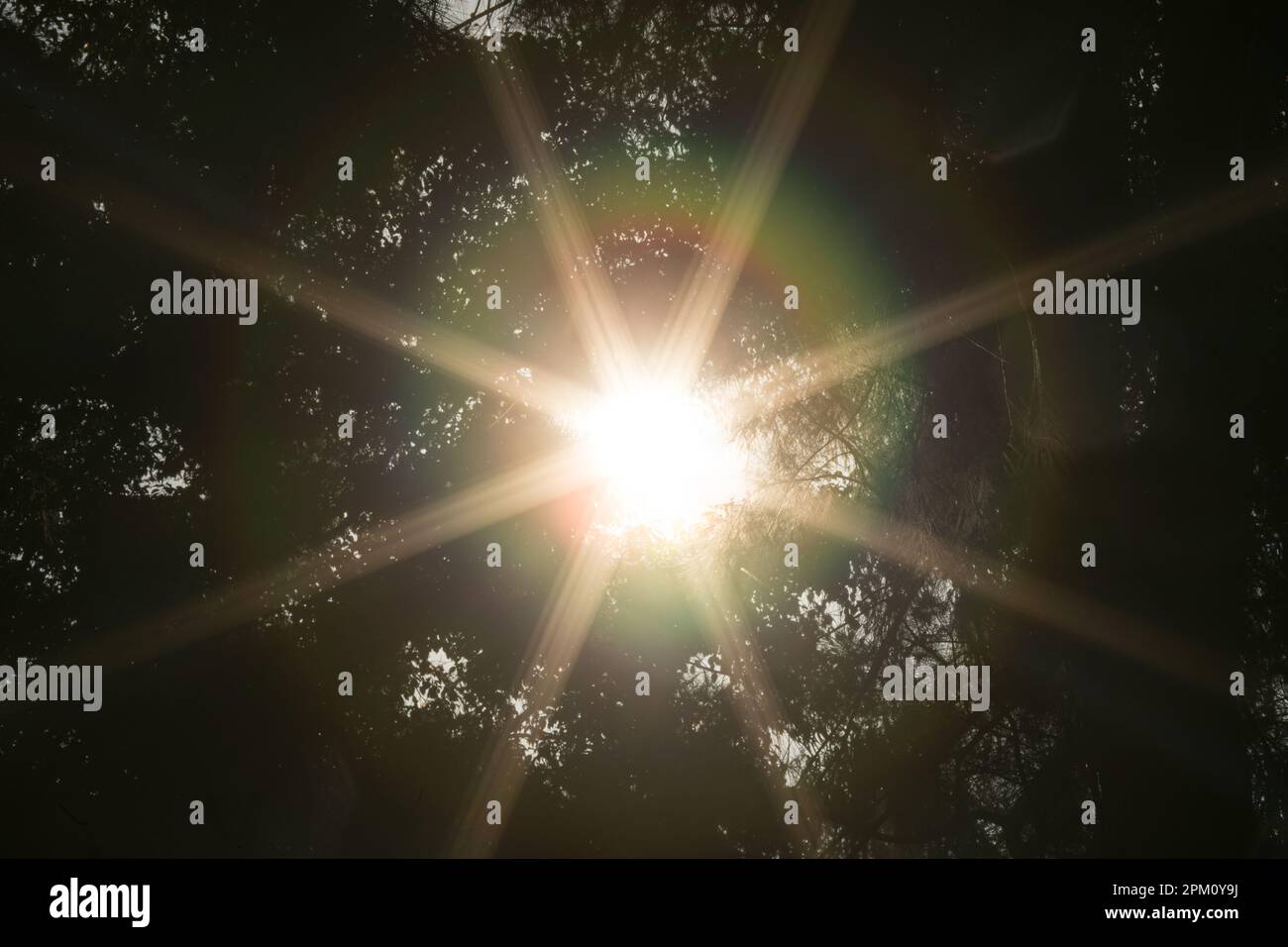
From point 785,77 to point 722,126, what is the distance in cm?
33

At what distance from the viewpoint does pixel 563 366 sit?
3711mm

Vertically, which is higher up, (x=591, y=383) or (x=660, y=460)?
(x=591, y=383)

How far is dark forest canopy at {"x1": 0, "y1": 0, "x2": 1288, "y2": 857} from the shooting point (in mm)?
3189

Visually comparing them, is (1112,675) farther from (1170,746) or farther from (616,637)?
(616,637)

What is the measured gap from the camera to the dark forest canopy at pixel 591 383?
3189 millimetres

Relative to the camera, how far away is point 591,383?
146 inches

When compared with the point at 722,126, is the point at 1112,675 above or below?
below

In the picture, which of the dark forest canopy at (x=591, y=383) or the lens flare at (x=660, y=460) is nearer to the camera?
the dark forest canopy at (x=591, y=383)

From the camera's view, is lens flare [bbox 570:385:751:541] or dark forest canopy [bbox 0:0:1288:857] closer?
dark forest canopy [bbox 0:0:1288:857]
